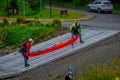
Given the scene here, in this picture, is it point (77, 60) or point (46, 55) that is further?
point (46, 55)

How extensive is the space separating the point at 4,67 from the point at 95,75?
8774 millimetres

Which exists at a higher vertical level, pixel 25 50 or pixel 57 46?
pixel 25 50

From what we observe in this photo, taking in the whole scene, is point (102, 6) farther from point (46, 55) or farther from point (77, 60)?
point (77, 60)

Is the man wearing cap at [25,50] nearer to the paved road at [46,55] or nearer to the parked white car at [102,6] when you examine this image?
the paved road at [46,55]

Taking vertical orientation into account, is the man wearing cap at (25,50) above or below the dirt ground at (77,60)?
above

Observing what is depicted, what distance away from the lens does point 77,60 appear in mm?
22266

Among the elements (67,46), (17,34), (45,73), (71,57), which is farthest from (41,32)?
(45,73)

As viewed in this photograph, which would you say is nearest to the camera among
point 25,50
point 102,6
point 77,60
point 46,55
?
point 25,50

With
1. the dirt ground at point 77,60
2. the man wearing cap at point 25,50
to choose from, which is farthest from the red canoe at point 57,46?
the man wearing cap at point 25,50

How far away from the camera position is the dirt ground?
66.9ft

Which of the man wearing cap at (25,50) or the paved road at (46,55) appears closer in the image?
the man wearing cap at (25,50)

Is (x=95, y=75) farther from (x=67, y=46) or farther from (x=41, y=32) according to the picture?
(x=41, y=32)

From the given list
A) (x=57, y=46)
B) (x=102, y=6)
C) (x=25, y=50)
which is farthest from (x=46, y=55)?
(x=102, y=6)

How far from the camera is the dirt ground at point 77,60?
20.4m
